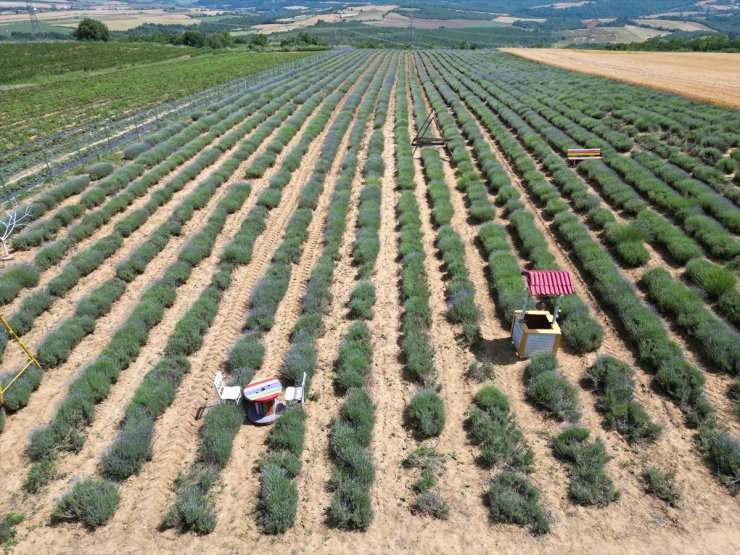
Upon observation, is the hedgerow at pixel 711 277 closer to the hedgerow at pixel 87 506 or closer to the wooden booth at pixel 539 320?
the wooden booth at pixel 539 320

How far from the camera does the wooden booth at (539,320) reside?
8.48 metres

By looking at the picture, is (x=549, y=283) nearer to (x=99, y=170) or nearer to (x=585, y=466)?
(x=585, y=466)

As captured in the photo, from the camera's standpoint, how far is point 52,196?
15727mm

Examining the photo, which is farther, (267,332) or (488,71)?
(488,71)

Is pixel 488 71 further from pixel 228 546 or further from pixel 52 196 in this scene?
pixel 228 546

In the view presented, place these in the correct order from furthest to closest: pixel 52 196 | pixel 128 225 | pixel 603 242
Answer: pixel 52 196, pixel 128 225, pixel 603 242

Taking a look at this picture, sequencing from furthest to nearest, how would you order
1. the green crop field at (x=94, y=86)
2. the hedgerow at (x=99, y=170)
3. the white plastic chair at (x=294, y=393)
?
the green crop field at (x=94, y=86)
the hedgerow at (x=99, y=170)
the white plastic chair at (x=294, y=393)

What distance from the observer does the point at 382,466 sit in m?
6.94

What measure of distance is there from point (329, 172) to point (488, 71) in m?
35.3

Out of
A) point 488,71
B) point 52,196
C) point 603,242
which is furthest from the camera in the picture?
point 488,71

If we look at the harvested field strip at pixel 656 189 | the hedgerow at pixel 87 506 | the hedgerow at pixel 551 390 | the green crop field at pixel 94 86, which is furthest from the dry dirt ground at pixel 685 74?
the green crop field at pixel 94 86

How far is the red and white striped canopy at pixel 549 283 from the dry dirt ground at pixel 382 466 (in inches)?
57.7

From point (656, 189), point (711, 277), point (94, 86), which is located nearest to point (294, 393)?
point (711, 277)

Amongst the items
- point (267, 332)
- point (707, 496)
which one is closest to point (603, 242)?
point (707, 496)
